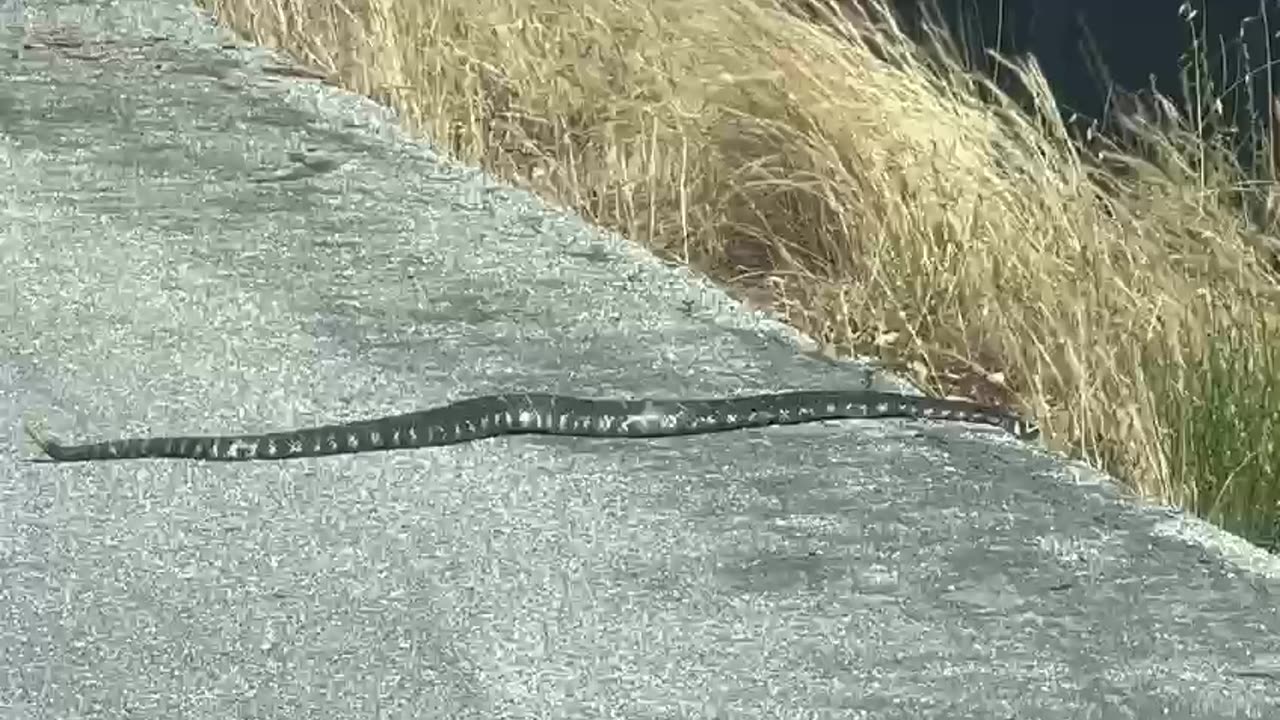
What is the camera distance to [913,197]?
221 inches

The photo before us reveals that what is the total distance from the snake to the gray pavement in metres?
0.05

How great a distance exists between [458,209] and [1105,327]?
2135 millimetres

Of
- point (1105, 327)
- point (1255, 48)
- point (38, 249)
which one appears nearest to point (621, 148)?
point (38, 249)

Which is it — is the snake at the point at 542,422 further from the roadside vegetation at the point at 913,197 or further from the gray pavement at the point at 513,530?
the roadside vegetation at the point at 913,197

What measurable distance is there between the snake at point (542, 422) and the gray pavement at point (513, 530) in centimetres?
5

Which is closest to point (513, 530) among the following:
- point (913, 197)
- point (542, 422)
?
point (542, 422)

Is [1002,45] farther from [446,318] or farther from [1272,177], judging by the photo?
[446,318]

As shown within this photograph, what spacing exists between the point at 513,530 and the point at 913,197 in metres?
1.72

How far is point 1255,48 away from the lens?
7867 millimetres

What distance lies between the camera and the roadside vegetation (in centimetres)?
464

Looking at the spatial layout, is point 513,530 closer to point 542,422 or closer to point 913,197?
point 542,422

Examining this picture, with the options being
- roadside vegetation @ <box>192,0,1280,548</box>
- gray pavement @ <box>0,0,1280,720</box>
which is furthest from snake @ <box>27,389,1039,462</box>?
roadside vegetation @ <box>192,0,1280,548</box>

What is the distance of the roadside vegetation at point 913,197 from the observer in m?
4.64

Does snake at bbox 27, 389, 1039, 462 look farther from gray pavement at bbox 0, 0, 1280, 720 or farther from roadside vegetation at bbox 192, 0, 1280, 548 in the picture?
roadside vegetation at bbox 192, 0, 1280, 548
